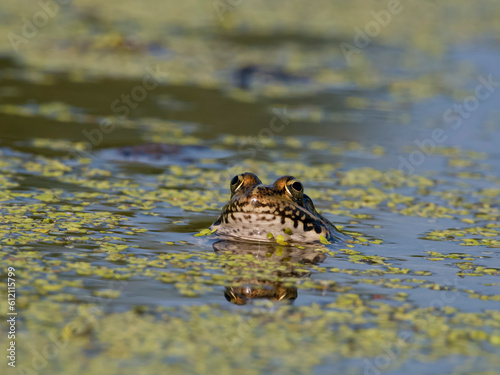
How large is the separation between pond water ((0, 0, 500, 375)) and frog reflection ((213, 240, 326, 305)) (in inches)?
1.3

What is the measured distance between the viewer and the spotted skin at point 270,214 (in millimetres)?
9133

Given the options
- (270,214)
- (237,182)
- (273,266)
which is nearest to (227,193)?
(237,182)

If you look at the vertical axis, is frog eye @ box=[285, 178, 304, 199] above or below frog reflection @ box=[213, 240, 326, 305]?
above

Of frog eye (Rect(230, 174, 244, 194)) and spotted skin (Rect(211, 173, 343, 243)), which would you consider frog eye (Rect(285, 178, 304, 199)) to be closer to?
spotted skin (Rect(211, 173, 343, 243))

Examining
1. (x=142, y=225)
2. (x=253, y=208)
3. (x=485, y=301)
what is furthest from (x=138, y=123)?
(x=485, y=301)

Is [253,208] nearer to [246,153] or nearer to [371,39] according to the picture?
[246,153]

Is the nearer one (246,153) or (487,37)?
(246,153)

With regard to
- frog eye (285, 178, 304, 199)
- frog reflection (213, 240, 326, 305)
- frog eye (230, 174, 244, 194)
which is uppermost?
frog eye (230, 174, 244, 194)

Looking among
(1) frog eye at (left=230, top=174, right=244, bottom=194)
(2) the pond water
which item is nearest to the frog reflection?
(2) the pond water

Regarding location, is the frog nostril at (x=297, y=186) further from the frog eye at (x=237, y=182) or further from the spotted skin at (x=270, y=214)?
the frog eye at (x=237, y=182)

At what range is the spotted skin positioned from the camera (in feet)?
30.0

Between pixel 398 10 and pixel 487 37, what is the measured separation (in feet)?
23.1

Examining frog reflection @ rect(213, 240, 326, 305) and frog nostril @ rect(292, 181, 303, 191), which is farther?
frog nostril @ rect(292, 181, 303, 191)

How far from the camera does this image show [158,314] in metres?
6.86
